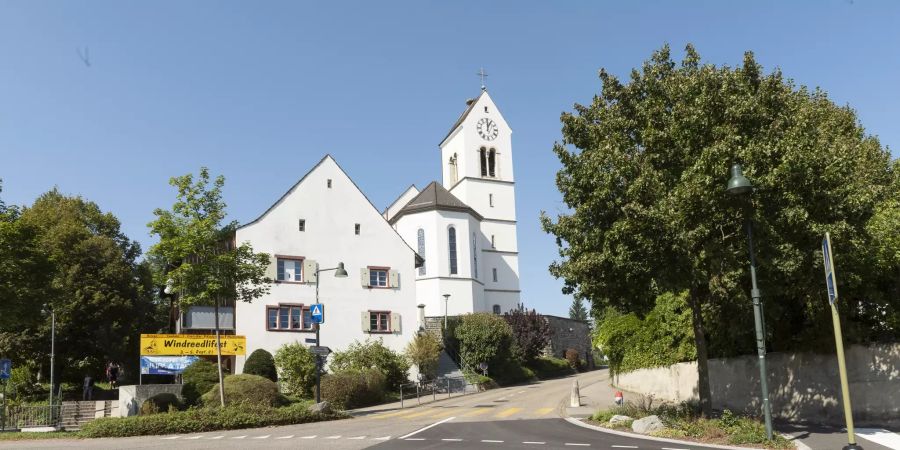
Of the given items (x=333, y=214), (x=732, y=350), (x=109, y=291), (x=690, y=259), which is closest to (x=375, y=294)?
(x=333, y=214)

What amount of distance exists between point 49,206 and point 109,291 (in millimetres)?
10664

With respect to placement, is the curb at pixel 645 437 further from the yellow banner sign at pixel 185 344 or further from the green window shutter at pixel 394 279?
the green window shutter at pixel 394 279

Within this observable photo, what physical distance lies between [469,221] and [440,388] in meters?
23.4

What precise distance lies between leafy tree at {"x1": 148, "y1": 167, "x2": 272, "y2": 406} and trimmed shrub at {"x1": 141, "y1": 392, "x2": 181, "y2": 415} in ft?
9.00

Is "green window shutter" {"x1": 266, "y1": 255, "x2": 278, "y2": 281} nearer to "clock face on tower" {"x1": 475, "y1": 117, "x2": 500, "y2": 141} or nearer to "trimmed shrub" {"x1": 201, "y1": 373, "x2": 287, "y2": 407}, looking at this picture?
"trimmed shrub" {"x1": 201, "y1": 373, "x2": 287, "y2": 407}

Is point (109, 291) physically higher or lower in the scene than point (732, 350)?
higher

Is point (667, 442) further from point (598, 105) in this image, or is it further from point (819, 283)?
point (598, 105)

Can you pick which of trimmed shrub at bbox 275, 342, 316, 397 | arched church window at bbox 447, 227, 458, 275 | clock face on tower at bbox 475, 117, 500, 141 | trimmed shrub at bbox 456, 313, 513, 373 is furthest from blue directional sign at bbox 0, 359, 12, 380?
clock face on tower at bbox 475, 117, 500, 141

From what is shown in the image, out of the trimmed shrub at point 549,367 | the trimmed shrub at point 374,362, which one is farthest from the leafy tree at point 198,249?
the trimmed shrub at point 549,367

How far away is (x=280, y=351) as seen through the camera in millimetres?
36281

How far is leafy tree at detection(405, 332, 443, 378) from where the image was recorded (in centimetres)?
3956

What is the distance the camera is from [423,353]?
39.5 metres

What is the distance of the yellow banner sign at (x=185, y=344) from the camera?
3466cm

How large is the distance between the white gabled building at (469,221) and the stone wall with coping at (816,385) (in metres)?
37.6
